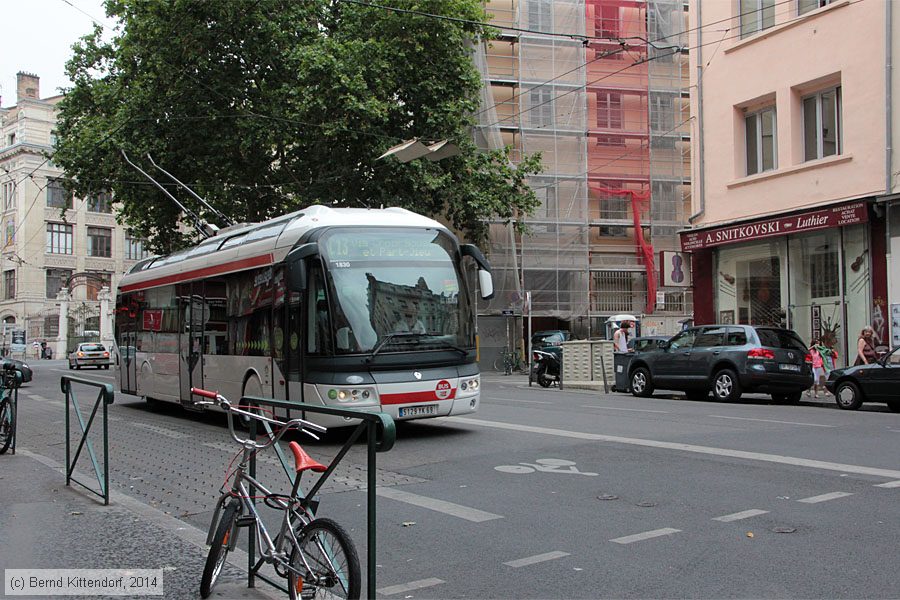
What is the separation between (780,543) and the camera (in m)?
5.79

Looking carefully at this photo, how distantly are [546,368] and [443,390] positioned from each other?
15.4 m

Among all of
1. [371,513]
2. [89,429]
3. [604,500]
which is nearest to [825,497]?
[604,500]

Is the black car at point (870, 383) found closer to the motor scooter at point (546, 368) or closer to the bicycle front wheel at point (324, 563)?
the motor scooter at point (546, 368)

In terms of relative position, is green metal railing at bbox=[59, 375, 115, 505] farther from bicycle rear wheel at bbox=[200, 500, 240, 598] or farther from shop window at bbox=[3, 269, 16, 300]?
shop window at bbox=[3, 269, 16, 300]

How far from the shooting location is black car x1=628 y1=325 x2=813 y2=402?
1800cm

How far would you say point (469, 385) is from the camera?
1178cm

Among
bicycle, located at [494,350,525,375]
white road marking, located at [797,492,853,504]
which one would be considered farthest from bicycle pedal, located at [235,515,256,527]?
bicycle, located at [494,350,525,375]

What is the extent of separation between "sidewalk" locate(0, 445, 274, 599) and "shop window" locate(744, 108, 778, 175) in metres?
19.8

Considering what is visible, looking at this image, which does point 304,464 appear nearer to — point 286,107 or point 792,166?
point 792,166

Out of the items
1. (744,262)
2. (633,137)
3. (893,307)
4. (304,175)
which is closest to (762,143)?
(744,262)

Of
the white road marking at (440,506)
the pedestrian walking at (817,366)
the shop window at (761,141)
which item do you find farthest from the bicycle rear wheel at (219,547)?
the shop window at (761,141)

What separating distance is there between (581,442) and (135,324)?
35.7 feet

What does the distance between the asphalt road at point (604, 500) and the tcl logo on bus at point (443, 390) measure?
23.1 inches

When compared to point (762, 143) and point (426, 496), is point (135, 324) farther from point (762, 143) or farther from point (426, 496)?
point (762, 143)
